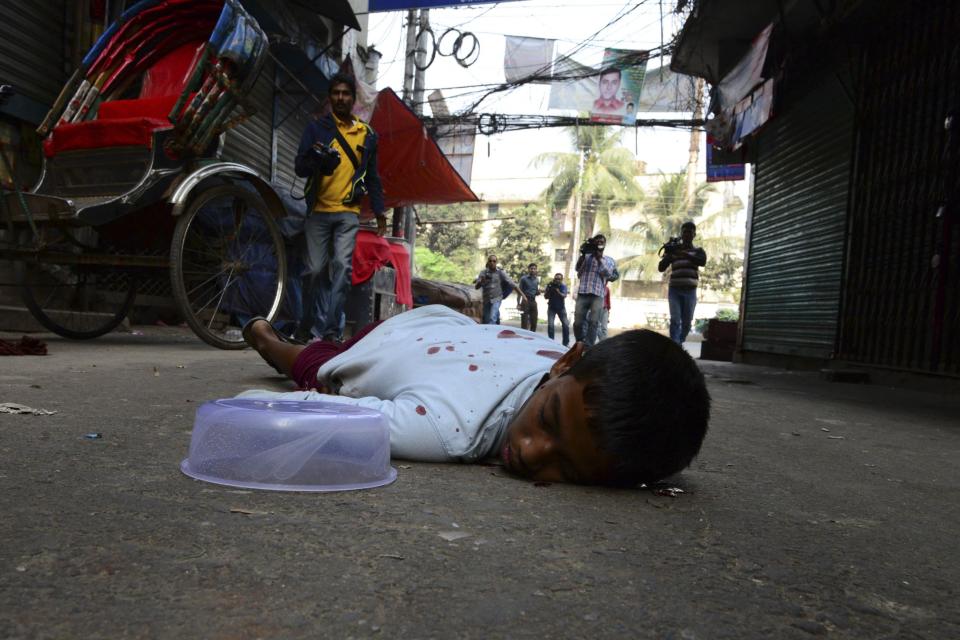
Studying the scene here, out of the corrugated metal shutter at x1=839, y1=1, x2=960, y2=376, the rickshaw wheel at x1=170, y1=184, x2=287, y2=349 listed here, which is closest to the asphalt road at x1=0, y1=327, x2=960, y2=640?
the rickshaw wheel at x1=170, y1=184, x2=287, y2=349

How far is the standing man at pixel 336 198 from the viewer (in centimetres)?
432

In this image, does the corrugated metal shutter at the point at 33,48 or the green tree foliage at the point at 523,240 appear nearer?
the corrugated metal shutter at the point at 33,48

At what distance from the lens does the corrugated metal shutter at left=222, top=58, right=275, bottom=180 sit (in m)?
7.64

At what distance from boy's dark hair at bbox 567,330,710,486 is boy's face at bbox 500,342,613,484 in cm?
3

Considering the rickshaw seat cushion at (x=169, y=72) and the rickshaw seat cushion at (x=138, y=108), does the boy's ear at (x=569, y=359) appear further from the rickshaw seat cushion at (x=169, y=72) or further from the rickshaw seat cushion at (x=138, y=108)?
the rickshaw seat cushion at (x=169, y=72)

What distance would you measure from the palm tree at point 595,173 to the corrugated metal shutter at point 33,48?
26.4 metres

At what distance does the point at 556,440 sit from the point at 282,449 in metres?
0.56

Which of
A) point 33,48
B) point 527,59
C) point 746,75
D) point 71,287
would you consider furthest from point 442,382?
point 527,59

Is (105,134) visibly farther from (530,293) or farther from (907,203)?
(530,293)

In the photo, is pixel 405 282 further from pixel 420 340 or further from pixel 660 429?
pixel 660 429

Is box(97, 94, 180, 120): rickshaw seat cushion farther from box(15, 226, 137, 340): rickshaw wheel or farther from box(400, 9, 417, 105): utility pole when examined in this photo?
box(400, 9, 417, 105): utility pole

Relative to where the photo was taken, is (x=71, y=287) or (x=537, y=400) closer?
(x=537, y=400)

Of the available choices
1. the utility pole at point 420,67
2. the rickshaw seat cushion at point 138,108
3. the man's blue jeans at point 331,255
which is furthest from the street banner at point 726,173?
the rickshaw seat cushion at point 138,108

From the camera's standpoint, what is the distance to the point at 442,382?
1.60 meters
